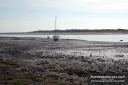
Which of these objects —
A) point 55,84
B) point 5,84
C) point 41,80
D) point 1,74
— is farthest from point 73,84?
point 1,74

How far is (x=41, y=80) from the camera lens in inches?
526

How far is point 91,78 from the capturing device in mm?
9984

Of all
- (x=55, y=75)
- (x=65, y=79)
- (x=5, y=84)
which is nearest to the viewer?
(x=5, y=84)

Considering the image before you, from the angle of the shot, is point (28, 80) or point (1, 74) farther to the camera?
point (1, 74)

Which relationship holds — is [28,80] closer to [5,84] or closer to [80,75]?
[5,84]

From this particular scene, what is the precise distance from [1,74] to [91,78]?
7.32m

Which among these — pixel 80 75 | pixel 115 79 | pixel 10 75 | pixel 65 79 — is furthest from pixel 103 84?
pixel 10 75

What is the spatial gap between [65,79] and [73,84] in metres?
1.54

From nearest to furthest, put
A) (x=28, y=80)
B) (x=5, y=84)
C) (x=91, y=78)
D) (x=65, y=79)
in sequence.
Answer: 1. (x=91, y=78)
2. (x=5, y=84)
3. (x=28, y=80)
4. (x=65, y=79)

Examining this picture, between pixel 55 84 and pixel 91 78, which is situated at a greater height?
pixel 91 78

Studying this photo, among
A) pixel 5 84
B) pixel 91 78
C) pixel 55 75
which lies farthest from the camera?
pixel 55 75

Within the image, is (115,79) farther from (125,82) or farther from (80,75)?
(80,75)

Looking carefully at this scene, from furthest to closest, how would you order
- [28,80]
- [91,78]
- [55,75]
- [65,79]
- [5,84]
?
[55,75] < [65,79] < [28,80] < [5,84] < [91,78]

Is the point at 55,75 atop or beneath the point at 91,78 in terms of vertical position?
beneath
